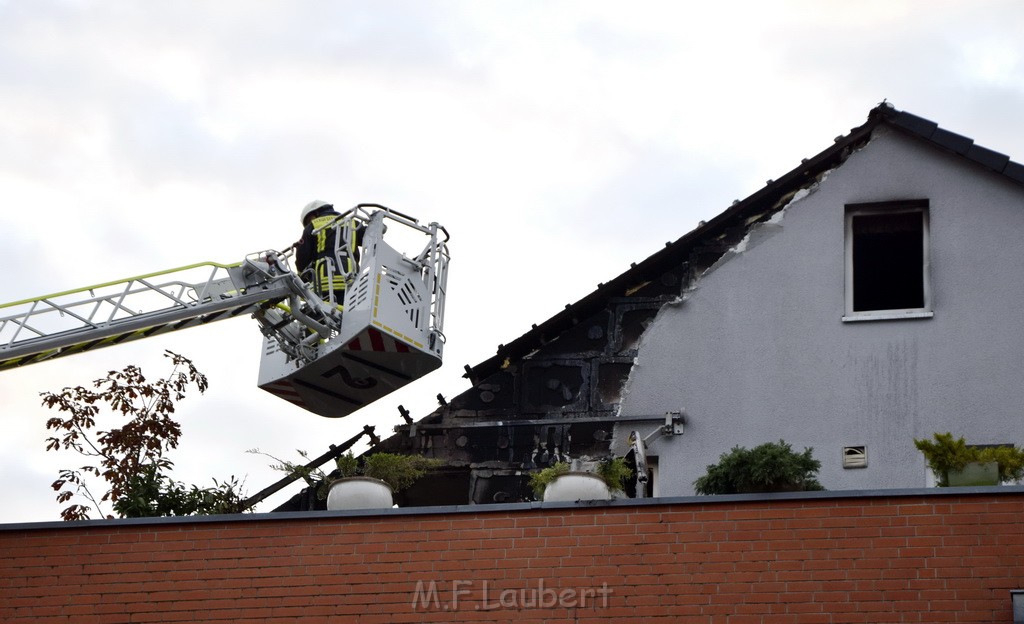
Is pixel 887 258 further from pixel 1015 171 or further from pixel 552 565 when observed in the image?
pixel 552 565

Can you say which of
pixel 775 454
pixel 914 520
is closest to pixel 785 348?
pixel 775 454

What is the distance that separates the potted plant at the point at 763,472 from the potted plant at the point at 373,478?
8.46ft

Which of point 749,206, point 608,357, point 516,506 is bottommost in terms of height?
point 516,506

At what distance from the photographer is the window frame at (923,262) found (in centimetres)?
1614

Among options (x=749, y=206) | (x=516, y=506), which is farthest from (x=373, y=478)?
(x=749, y=206)

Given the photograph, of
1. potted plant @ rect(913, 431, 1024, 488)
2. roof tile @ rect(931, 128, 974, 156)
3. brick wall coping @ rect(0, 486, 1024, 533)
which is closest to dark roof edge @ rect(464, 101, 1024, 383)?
roof tile @ rect(931, 128, 974, 156)

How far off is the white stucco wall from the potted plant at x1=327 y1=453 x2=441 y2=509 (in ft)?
7.97

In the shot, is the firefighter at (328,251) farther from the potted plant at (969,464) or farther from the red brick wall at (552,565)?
the potted plant at (969,464)

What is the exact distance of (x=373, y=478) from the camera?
46.4 ft

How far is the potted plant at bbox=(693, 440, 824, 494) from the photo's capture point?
1353 cm

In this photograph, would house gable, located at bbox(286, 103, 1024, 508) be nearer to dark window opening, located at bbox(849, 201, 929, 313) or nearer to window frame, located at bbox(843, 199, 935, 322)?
window frame, located at bbox(843, 199, 935, 322)

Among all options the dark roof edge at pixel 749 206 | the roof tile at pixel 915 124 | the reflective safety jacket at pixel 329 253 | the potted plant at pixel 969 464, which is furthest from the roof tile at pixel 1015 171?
the reflective safety jacket at pixel 329 253

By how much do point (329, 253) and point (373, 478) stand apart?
12.2ft

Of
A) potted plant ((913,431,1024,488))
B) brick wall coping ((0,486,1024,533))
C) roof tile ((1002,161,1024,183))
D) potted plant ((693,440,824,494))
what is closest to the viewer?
brick wall coping ((0,486,1024,533))
